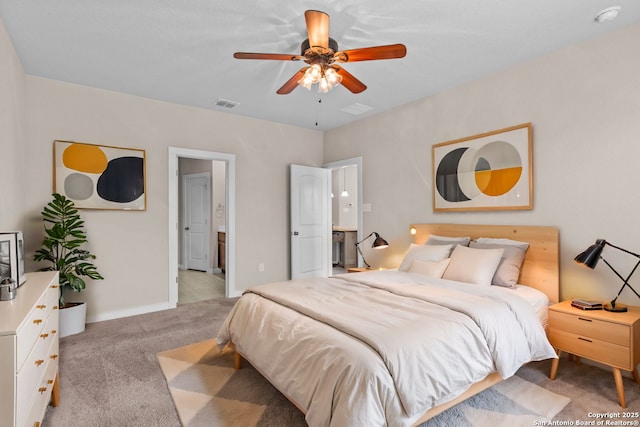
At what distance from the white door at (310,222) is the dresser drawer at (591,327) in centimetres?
342

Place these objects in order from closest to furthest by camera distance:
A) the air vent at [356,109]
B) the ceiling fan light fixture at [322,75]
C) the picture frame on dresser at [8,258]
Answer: the picture frame on dresser at [8,258] → the ceiling fan light fixture at [322,75] → the air vent at [356,109]

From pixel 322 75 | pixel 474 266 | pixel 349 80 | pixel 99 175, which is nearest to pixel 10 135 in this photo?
pixel 99 175

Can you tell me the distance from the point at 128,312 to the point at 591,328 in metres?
4.43

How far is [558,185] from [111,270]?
4615 millimetres

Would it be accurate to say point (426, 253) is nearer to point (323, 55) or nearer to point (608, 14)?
point (323, 55)

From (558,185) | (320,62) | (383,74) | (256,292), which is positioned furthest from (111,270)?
(558,185)

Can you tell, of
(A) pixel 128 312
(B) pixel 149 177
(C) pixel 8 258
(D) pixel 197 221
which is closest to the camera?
(C) pixel 8 258

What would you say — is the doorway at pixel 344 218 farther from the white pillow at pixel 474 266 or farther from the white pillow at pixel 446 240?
the white pillow at pixel 474 266

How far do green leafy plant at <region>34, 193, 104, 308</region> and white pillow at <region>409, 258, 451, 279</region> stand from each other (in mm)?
3213

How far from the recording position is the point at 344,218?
26.3 feet

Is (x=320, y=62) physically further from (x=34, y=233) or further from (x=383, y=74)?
(x=34, y=233)

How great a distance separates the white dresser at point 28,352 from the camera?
1.26 metres

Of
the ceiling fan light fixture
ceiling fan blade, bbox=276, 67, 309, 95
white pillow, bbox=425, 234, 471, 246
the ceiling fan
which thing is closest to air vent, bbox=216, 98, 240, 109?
ceiling fan blade, bbox=276, 67, 309, 95

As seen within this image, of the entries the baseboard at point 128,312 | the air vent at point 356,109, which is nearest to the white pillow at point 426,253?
the air vent at point 356,109
